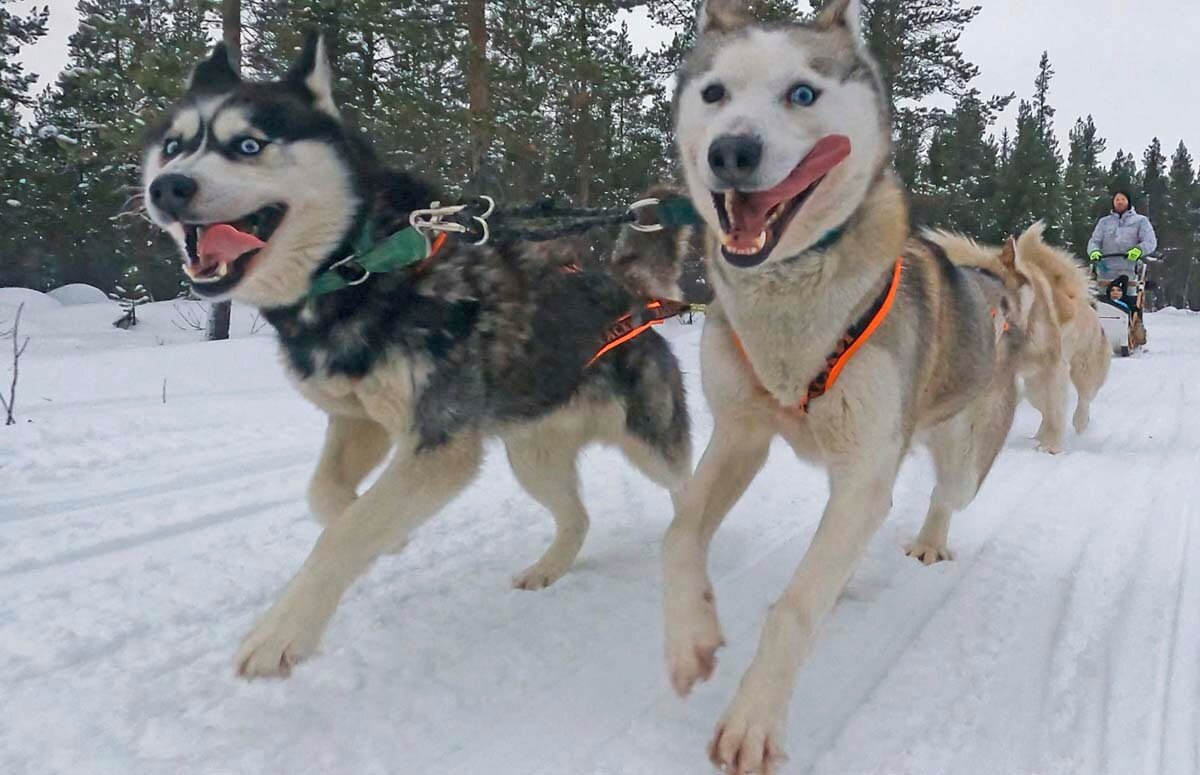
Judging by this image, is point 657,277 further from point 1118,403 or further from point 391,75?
point 391,75

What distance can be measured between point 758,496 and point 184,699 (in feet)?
8.64

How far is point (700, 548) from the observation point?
212cm

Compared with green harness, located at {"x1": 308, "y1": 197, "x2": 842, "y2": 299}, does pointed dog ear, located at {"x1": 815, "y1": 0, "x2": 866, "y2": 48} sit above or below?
above

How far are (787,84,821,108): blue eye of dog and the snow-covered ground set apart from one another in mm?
1355

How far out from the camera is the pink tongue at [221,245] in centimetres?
215

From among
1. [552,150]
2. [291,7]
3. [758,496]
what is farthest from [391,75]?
[758,496]

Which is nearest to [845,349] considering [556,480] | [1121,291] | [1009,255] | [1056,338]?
[556,480]

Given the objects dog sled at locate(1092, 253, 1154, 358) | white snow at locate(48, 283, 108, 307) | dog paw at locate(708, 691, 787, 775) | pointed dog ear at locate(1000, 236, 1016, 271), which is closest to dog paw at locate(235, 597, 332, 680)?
dog paw at locate(708, 691, 787, 775)

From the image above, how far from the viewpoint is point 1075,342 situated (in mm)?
6352

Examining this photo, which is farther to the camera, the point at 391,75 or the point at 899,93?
the point at 899,93

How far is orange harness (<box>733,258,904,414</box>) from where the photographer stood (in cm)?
205

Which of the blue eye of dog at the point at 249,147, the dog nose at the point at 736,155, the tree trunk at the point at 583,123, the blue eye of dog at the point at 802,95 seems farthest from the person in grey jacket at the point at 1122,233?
the blue eye of dog at the point at 249,147

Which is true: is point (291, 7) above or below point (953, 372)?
above

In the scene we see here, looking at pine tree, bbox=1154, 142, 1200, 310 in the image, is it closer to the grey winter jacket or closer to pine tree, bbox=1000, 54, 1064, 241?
pine tree, bbox=1000, 54, 1064, 241
